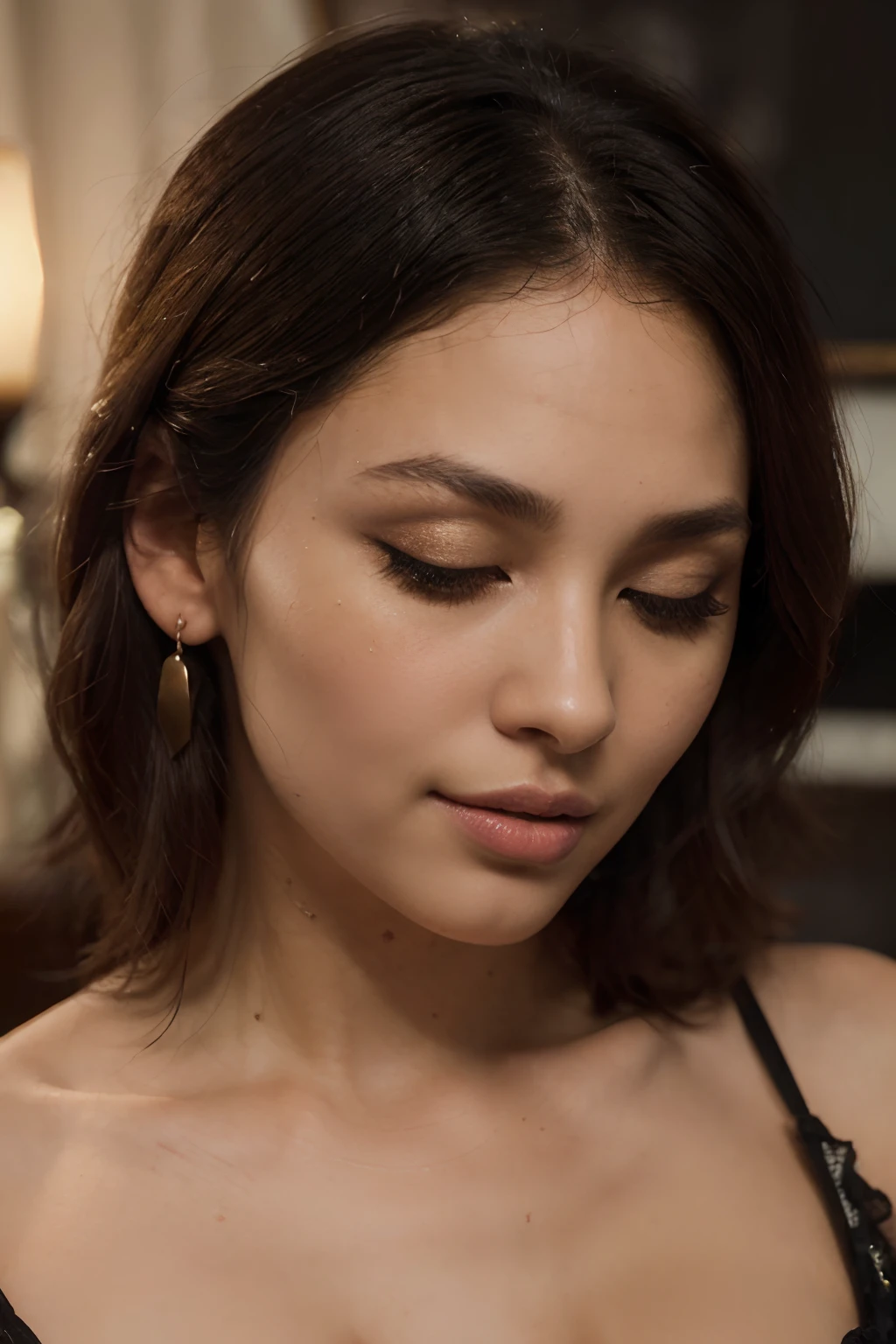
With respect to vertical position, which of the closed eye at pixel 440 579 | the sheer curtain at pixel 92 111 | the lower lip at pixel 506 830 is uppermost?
the sheer curtain at pixel 92 111

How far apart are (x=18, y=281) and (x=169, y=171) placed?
0.19 m

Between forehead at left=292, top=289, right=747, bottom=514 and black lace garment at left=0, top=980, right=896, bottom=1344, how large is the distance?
52 cm

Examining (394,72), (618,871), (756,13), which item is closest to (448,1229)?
(618,871)

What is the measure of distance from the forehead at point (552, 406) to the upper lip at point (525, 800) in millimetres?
180

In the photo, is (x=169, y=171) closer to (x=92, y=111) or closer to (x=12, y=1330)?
(x=92, y=111)

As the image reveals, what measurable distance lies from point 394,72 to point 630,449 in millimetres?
327

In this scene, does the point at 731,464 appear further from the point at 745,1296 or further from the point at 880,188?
the point at 880,188

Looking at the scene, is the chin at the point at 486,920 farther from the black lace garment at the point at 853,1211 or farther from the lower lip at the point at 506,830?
the black lace garment at the point at 853,1211

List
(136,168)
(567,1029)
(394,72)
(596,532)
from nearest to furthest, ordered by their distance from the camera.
Answer: 1. (596,532)
2. (394,72)
3. (567,1029)
4. (136,168)

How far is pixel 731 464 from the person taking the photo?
0.89m

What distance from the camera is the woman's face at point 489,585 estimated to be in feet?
2.64

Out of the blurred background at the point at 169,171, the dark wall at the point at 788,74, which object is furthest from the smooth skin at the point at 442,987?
the dark wall at the point at 788,74

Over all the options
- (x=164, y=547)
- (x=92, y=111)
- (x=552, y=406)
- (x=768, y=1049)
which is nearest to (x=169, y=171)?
(x=92, y=111)

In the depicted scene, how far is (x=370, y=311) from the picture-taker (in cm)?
84
